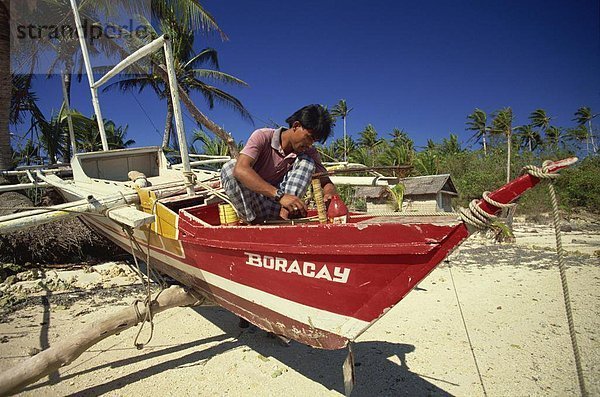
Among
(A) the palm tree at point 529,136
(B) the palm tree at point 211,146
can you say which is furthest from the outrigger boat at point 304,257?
(A) the palm tree at point 529,136

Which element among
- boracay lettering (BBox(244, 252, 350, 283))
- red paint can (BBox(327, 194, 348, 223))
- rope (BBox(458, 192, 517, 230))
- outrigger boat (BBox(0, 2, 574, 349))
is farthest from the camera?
red paint can (BBox(327, 194, 348, 223))

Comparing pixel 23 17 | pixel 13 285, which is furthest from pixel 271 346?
pixel 23 17

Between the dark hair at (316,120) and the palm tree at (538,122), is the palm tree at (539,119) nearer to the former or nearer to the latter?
the palm tree at (538,122)

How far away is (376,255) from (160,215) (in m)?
2.29

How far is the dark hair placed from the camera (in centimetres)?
277

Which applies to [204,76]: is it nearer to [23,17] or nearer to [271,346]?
[23,17]

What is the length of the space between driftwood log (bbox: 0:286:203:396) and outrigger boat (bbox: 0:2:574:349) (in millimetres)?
223

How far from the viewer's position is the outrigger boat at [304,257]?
1.88 meters

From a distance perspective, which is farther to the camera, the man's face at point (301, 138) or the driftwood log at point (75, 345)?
the man's face at point (301, 138)

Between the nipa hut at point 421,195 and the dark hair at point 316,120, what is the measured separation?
48.9ft

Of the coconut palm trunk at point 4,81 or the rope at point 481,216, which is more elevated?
the coconut palm trunk at point 4,81

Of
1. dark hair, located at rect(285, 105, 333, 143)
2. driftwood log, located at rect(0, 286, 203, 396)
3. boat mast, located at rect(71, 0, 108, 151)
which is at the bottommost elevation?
driftwood log, located at rect(0, 286, 203, 396)

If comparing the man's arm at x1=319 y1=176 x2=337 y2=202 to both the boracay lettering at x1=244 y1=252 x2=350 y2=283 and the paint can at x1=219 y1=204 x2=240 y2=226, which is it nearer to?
the paint can at x1=219 y1=204 x2=240 y2=226

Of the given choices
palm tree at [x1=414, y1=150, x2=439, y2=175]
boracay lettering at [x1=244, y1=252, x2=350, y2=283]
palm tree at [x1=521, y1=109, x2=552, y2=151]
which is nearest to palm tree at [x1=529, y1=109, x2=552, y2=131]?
palm tree at [x1=521, y1=109, x2=552, y2=151]
